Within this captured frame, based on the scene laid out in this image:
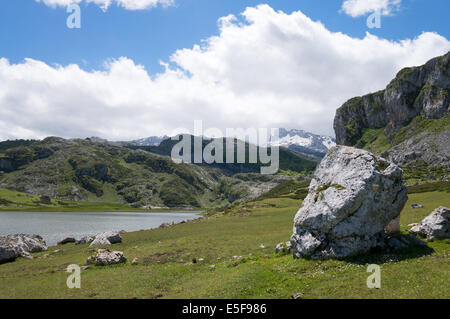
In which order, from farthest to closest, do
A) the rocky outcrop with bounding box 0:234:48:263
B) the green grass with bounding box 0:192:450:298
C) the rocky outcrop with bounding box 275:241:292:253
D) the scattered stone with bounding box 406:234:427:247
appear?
the rocky outcrop with bounding box 0:234:48:263
the rocky outcrop with bounding box 275:241:292:253
the scattered stone with bounding box 406:234:427:247
the green grass with bounding box 0:192:450:298

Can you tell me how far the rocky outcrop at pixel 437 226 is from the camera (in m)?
32.7

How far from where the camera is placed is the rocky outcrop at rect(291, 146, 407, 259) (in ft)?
99.7

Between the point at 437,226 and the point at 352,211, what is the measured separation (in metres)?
11.7

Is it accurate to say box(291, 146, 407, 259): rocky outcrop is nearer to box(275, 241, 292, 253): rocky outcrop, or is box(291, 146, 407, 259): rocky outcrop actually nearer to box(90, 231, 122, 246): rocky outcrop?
box(275, 241, 292, 253): rocky outcrop

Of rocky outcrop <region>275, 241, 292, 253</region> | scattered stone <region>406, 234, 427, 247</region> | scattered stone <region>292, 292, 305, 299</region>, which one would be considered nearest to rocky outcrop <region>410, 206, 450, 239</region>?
scattered stone <region>406, 234, 427, 247</region>

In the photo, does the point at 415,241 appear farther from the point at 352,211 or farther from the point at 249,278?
the point at 249,278

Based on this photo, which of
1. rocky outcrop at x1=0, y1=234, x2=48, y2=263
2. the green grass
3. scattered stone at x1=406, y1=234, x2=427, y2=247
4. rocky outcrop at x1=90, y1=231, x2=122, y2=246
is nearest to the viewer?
the green grass

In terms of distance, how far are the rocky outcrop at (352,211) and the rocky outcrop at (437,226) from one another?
168 inches

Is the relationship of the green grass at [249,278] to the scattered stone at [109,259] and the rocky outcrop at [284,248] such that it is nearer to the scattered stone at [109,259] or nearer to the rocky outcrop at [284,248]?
the rocky outcrop at [284,248]

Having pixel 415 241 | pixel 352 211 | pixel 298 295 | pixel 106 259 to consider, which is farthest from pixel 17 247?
pixel 415 241

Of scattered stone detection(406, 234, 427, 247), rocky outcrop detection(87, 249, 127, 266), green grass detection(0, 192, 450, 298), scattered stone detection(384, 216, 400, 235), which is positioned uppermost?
scattered stone detection(384, 216, 400, 235)

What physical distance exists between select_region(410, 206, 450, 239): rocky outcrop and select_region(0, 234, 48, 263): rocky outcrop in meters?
65.4

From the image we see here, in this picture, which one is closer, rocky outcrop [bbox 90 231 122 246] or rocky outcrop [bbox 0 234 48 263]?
rocky outcrop [bbox 0 234 48 263]
